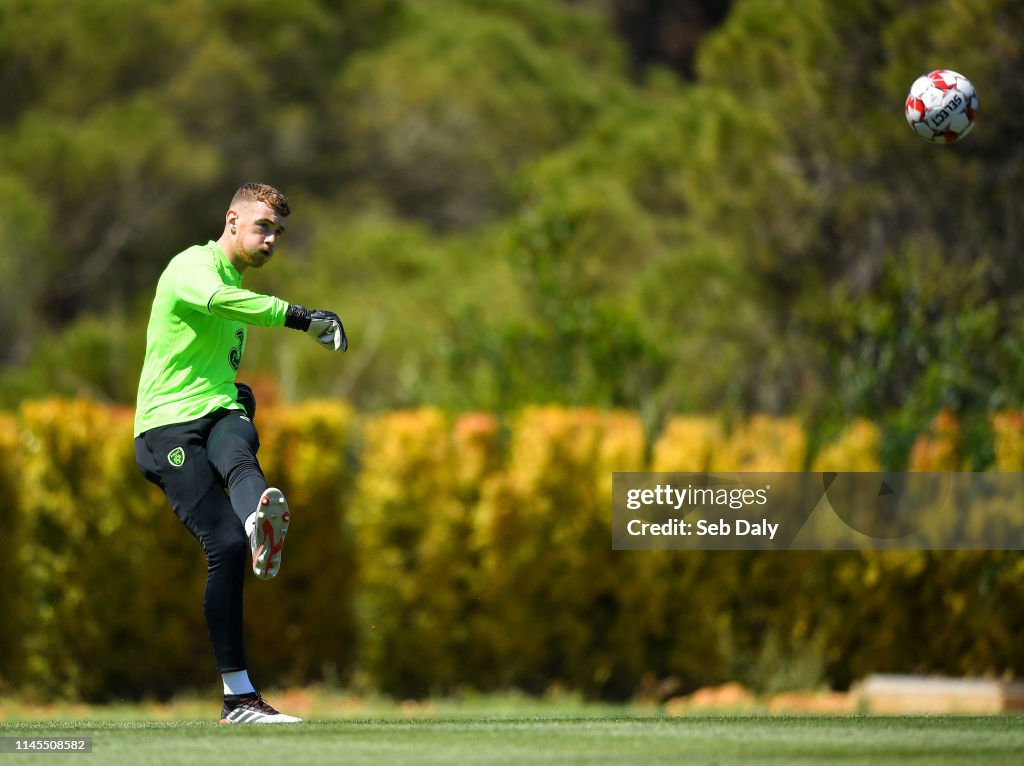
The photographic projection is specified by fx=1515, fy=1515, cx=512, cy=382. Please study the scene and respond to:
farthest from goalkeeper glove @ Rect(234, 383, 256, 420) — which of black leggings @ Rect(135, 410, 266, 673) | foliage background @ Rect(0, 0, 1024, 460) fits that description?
foliage background @ Rect(0, 0, 1024, 460)

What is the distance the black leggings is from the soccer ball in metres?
5.06

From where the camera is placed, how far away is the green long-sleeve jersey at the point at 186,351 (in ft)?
18.2

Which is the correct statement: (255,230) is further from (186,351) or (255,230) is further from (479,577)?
(479,577)

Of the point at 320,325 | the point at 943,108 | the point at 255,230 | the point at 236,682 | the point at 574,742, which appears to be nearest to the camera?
the point at 574,742

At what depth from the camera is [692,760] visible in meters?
4.59

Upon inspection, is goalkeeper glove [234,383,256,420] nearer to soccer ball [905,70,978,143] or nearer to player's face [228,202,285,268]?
player's face [228,202,285,268]

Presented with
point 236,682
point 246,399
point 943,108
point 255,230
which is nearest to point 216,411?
point 246,399

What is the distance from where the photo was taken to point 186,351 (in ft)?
18.5

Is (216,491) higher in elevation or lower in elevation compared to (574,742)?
higher

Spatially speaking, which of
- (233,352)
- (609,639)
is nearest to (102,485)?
(609,639)

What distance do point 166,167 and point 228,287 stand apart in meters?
17.9

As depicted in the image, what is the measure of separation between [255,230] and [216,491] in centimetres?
100

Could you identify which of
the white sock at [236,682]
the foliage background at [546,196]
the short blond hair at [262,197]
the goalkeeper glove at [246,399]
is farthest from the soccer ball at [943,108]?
the white sock at [236,682]

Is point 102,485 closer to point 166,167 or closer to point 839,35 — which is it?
point 839,35
